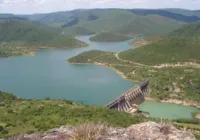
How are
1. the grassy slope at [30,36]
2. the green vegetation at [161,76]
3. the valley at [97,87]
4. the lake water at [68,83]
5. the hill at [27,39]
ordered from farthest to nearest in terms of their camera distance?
the grassy slope at [30,36] < the hill at [27,39] < the green vegetation at [161,76] < the lake water at [68,83] < the valley at [97,87]

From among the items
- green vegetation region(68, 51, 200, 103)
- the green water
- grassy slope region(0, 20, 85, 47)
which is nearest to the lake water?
the green water

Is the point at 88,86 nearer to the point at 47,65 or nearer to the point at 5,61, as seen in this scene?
the point at 47,65

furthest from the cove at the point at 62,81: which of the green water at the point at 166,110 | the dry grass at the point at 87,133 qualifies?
the dry grass at the point at 87,133

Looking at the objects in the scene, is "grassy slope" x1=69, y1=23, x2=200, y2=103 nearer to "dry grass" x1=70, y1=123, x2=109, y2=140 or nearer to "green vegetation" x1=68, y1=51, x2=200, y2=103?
"green vegetation" x1=68, y1=51, x2=200, y2=103

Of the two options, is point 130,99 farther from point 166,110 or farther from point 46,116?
point 46,116

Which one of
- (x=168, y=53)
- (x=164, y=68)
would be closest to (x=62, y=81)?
(x=164, y=68)

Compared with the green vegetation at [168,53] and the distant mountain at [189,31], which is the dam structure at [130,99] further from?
the distant mountain at [189,31]
